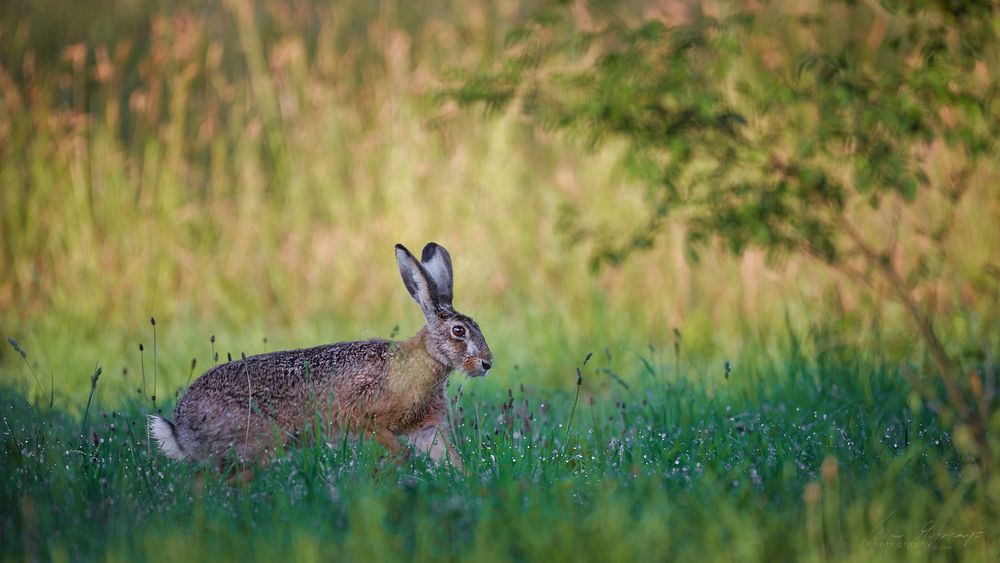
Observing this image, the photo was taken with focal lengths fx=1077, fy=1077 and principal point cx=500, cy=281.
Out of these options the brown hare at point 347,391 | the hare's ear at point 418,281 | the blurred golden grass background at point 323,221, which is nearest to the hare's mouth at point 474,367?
the brown hare at point 347,391

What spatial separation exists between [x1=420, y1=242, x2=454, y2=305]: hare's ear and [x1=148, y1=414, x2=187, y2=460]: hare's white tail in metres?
1.47

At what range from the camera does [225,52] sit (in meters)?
12.1

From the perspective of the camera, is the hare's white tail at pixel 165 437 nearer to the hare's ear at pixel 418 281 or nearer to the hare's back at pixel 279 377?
the hare's back at pixel 279 377

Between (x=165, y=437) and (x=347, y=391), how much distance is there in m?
0.85

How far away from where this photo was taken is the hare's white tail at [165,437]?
184 inches

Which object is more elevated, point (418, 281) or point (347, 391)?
point (418, 281)

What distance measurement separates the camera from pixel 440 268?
5.48 metres

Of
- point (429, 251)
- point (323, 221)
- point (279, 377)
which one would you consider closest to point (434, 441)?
point (279, 377)

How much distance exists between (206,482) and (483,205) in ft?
18.0

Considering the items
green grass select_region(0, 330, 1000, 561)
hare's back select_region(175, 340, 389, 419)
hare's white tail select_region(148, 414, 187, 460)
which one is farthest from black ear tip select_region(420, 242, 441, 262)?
hare's white tail select_region(148, 414, 187, 460)

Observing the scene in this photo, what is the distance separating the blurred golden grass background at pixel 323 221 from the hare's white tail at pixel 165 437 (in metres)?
2.54

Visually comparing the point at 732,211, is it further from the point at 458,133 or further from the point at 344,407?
the point at 458,133

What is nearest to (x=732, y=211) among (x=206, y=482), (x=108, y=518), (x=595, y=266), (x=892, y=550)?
(x=595, y=266)

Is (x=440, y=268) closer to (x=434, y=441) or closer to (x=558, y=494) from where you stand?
(x=434, y=441)
